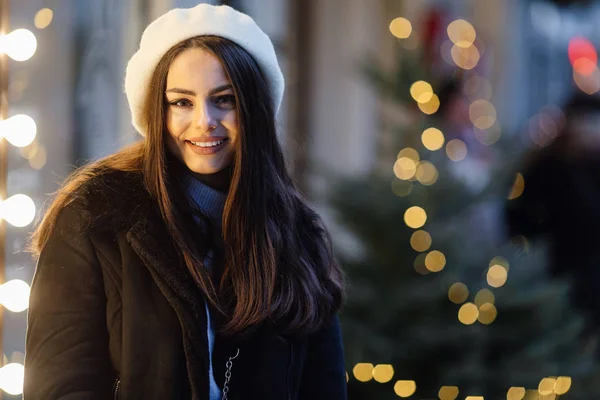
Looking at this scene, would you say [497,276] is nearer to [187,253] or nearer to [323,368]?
[323,368]

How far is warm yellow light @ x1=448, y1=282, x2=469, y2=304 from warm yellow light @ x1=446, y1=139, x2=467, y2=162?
2.20 ft

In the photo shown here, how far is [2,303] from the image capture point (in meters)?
2.61

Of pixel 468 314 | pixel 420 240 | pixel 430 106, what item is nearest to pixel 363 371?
pixel 468 314

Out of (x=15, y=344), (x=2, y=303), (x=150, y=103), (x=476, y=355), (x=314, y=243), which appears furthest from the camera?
(x=476, y=355)

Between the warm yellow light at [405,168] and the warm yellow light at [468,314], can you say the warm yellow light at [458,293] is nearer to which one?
the warm yellow light at [468,314]

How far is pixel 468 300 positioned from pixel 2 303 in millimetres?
2472

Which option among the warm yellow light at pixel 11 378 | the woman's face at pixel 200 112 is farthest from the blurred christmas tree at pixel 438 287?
the woman's face at pixel 200 112

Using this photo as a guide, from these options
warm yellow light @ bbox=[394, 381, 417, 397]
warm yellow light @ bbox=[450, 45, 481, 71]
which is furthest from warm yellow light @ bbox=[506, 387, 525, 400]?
warm yellow light @ bbox=[450, 45, 481, 71]

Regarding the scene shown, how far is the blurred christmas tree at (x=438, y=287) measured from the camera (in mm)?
4352

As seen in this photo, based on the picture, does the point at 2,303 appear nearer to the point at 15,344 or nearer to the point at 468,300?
the point at 15,344

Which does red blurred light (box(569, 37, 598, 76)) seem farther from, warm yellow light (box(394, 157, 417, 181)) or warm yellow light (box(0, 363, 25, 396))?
warm yellow light (box(0, 363, 25, 396))

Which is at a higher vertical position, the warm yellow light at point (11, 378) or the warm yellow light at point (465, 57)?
the warm yellow light at point (465, 57)

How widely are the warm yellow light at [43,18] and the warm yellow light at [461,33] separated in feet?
14.2

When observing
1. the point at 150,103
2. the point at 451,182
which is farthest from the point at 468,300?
the point at 150,103
